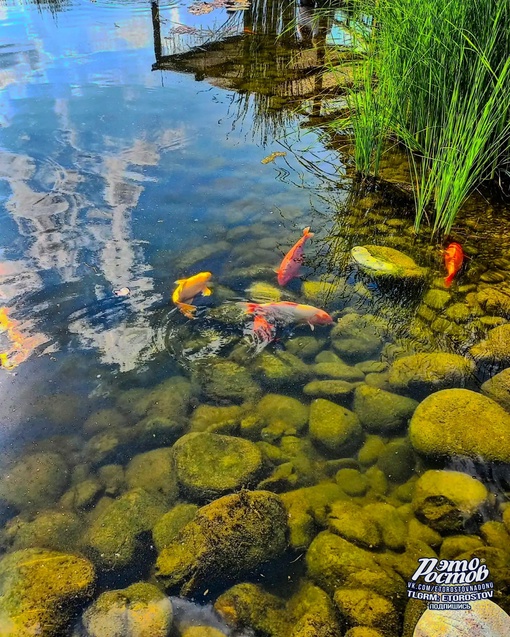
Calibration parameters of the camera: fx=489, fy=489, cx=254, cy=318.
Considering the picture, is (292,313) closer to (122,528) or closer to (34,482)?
(122,528)

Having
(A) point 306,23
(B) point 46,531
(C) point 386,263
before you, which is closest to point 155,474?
(B) point 46,531

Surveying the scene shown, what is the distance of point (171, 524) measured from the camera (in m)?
2.61

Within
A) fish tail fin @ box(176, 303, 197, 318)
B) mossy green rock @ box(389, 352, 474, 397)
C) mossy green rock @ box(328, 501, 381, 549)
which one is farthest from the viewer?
fish tail fin @ box(176, 303, 197, 318)

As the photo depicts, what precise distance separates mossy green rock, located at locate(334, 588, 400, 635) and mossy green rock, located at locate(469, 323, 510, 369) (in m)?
1.83

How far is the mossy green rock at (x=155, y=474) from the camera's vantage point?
2807mm

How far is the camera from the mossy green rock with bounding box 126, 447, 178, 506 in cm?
281

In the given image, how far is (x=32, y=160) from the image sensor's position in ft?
18.1

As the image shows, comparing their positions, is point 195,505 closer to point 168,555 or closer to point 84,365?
point 168,555

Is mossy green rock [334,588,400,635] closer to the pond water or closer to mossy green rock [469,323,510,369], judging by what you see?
the pond water

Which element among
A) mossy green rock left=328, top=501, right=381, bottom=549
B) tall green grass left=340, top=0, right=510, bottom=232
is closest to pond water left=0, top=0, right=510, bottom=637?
mossy green rock left=328, top=501, right=381, bottom=549

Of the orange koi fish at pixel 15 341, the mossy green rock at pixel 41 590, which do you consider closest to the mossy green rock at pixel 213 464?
the mossy green rock at pixel 41 590

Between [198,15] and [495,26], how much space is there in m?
7.94

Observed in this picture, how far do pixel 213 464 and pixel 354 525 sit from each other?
84 cm

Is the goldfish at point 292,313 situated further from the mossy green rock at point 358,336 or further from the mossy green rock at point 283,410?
the mossy green rock at point 283,410
